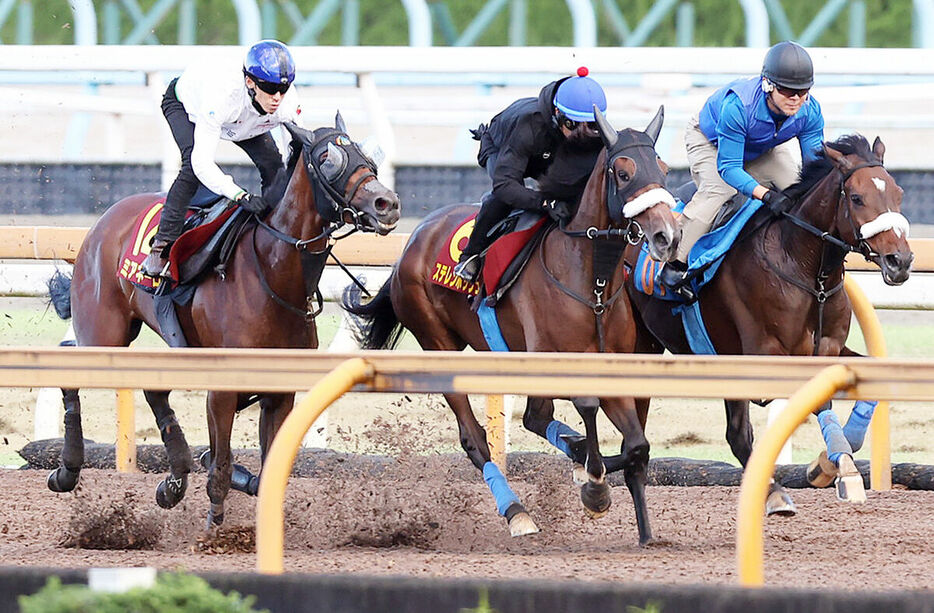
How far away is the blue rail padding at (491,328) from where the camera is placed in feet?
17.9

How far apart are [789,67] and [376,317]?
204 centimetres

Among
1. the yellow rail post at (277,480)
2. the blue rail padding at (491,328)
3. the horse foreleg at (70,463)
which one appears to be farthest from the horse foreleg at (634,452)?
the yellow rail post at (277,480)

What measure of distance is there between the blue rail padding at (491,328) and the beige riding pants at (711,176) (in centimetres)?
75

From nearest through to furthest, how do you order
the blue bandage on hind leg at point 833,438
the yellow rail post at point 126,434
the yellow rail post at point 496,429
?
the blue bandage on hind leg at point 833,438 → the yellow rail post at point 496,429 → the yellow rail post at point 126,434

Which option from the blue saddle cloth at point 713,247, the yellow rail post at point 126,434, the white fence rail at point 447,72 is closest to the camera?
the blue saddle cloth at point 713,247

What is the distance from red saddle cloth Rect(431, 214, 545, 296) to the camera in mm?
5324

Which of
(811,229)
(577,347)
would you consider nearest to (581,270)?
(577,347)

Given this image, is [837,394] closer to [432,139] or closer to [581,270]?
[581,270]

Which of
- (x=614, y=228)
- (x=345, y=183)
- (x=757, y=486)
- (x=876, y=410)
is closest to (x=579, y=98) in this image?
(x=614, y=228)

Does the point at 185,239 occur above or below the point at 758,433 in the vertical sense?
above

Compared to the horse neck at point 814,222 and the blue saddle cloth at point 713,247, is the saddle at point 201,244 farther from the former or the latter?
the horse neck at point 814,222

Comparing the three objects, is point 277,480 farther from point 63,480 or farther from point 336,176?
point 63,480

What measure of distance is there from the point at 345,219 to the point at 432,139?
564 inches

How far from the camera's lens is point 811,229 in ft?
16.8
